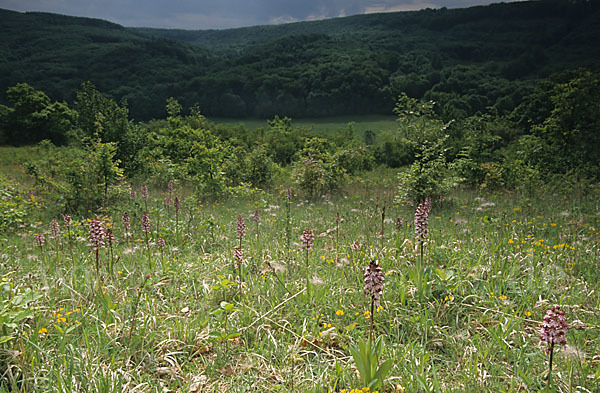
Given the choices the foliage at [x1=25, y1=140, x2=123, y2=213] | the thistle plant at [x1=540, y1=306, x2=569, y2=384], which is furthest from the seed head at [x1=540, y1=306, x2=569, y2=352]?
the foliage at [x1=25, y1=140, x2=123, y2=213]

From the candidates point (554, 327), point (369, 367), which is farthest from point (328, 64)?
point (554, 327)

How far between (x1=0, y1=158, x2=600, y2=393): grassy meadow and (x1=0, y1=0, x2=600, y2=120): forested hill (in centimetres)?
5877

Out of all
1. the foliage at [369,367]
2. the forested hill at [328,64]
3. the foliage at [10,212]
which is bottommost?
the foliage at [10,212]

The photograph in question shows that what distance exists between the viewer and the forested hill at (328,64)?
244ft

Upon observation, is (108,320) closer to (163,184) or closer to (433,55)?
(163,184)

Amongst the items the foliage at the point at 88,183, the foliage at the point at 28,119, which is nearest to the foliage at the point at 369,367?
the foliage at the point at 88,183

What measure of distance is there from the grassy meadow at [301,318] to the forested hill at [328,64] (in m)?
58.8

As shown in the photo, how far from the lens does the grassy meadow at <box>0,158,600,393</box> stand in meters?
2.46

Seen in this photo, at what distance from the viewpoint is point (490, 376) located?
240 centimetres

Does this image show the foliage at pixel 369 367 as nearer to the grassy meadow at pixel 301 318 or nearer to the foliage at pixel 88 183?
the grassy meadow at pixel 301 318

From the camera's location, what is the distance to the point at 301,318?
3.35 metres

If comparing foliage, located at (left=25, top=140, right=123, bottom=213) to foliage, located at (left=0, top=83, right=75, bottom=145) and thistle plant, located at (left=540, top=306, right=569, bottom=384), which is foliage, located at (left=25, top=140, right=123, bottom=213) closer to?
thistle plant, located at (left=540, top=306, right=569, bottom=384)

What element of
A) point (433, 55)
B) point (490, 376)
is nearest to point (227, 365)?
point (490, 376)

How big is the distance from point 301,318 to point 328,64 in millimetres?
91293
